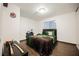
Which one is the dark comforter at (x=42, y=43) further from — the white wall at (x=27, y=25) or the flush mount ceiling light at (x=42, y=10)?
the flush mount ceiling light at (x=42, y=10)

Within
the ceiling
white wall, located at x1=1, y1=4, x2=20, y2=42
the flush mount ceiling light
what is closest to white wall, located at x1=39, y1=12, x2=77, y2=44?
the ceiling

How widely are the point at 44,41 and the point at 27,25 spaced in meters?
0.36

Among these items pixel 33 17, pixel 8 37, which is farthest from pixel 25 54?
pixel 33 17

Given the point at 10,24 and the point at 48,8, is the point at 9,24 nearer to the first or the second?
the point at 10,24

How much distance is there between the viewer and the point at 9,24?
1295 mm

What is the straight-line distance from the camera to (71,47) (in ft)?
4.19

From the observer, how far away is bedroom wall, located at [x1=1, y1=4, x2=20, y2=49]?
1267mm

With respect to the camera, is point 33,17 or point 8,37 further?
point 33,17

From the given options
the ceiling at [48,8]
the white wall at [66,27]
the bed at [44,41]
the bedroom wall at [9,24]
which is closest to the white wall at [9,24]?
the bedroom wall at [9,24]

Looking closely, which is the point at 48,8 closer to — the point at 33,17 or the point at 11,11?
the point at 33,17

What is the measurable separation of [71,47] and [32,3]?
0.85m

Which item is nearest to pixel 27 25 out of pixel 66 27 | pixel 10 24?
pixel 10 24

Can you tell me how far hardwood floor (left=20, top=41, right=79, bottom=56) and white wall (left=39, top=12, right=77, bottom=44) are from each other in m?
0.07

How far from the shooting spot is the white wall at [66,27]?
4.27ft
